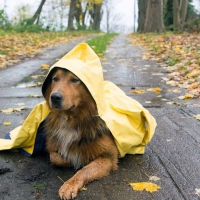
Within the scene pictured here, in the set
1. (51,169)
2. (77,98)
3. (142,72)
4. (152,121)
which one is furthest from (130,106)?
(142,72)

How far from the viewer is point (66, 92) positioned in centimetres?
336

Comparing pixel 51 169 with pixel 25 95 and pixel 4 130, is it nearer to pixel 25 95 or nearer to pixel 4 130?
pixel 4 130

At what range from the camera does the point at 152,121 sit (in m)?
3.98

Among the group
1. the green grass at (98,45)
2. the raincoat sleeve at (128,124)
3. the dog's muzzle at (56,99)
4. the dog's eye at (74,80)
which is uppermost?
the dog's eye at (74,80)

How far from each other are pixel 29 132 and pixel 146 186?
1540 millimetres

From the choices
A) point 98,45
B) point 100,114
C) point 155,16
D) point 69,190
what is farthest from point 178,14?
point 69,190

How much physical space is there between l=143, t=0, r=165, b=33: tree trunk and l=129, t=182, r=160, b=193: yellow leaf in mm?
20131

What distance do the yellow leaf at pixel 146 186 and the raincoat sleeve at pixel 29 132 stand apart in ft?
4.28

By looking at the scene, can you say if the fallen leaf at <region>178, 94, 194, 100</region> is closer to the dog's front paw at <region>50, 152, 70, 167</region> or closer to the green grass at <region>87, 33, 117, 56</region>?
the dog's front paw at <region>50, 152, 70, 167</region>

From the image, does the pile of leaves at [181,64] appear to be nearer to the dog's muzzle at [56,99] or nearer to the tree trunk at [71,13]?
the dog's muzzle at [56,99]

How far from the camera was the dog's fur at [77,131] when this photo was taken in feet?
11.2

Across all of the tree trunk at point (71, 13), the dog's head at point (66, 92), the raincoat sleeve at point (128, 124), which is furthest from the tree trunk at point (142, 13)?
the dog's head at point (66, 92)

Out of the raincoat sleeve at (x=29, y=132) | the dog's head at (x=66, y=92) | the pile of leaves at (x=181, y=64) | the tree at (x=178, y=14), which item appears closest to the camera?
the dog's head at (x=66, y=92)

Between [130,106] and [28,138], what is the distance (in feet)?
4.16
